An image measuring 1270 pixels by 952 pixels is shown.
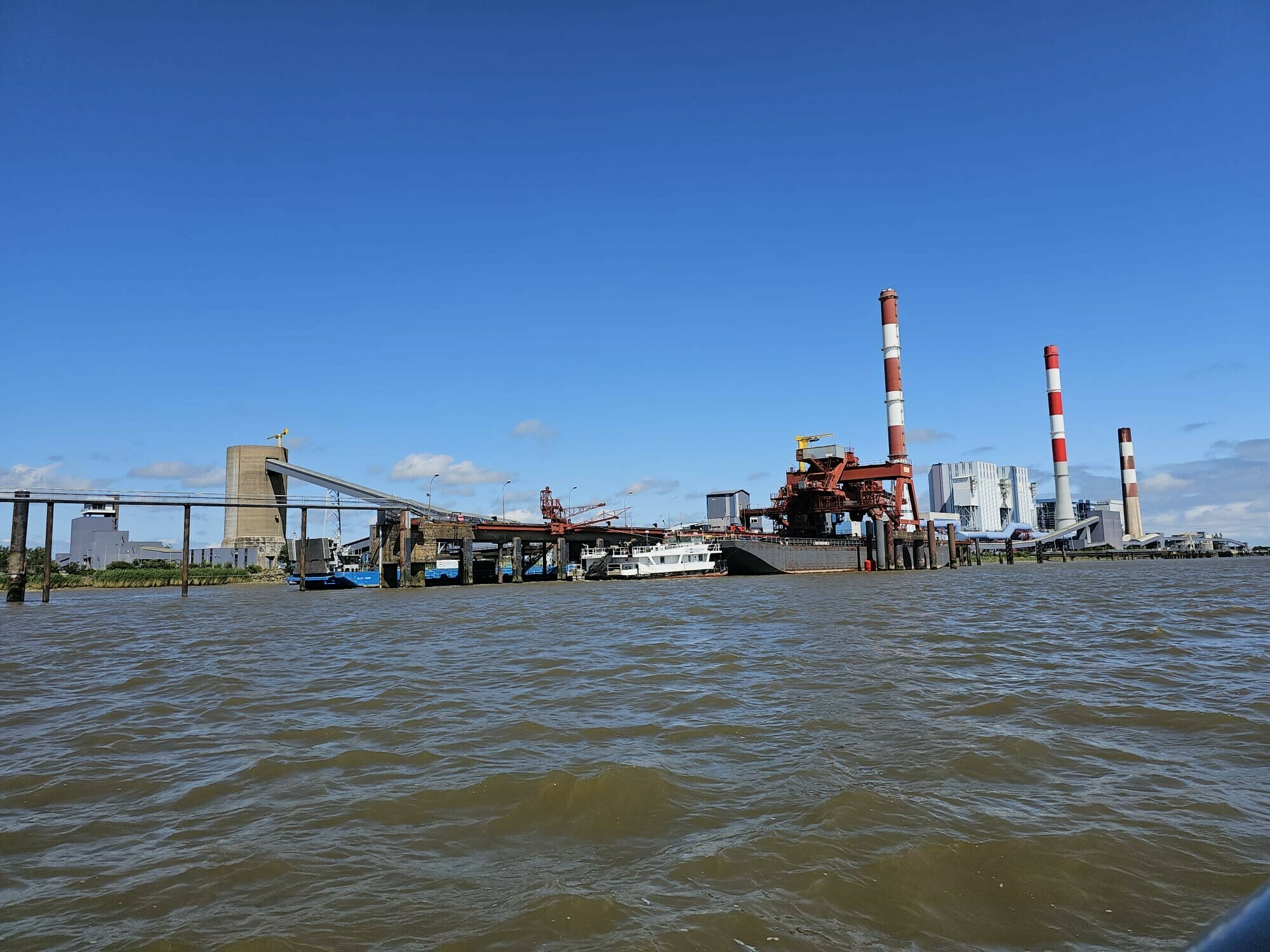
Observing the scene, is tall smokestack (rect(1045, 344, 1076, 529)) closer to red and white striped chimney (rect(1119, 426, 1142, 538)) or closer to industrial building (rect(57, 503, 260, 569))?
red and white striped chimney (rect(1119, 426, 1142, 538))

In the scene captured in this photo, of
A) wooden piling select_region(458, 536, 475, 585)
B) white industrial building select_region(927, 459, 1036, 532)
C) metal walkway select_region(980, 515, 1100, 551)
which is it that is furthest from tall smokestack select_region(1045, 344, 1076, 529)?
wooden piling select_region(458, 536, 475, 585)

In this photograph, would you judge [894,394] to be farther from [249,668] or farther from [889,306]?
[249,668]

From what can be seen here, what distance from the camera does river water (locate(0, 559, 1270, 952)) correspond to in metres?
3.97

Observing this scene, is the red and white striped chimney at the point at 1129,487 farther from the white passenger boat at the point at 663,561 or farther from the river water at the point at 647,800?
the river water at the point at 647,800

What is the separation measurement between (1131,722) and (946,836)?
4459mm

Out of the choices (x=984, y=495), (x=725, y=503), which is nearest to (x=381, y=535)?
(x=725, y=503)

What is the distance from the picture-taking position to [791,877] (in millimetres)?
4379

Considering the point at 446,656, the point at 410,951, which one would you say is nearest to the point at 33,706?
the point at 446,656

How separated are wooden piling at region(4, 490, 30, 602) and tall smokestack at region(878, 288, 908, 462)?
229 ft

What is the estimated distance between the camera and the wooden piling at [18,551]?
3700 cm

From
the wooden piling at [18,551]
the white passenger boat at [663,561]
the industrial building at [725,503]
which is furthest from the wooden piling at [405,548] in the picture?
the industrial building at [725,503]

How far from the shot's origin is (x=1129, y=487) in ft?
393

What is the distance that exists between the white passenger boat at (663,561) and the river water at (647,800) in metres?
45.5

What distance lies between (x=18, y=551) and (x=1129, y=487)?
139435 millimetres
